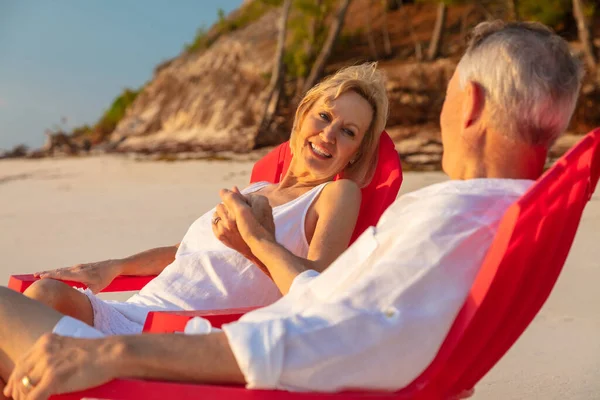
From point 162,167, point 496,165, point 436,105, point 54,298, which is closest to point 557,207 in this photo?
point 496,165

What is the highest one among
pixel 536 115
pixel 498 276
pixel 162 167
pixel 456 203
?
pixel 536 115

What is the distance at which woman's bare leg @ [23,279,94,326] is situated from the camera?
2.42 metres

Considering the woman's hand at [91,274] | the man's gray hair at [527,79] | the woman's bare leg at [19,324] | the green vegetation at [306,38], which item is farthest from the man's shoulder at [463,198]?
the green vegetation at [306,38]

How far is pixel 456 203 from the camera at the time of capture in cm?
168

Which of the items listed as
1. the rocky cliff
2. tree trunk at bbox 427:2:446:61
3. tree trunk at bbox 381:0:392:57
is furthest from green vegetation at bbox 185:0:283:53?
tree trunk at bbox 427:2:446:61

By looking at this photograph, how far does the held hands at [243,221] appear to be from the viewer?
7.44 ft

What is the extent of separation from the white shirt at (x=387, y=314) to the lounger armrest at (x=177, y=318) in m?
0.60

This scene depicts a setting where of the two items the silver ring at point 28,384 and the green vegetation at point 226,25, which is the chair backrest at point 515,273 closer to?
the silver ring at point 28,384

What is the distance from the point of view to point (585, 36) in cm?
1192

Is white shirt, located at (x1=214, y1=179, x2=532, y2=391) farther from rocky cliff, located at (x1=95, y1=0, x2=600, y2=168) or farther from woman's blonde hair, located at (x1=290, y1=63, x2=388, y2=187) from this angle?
rocky cliff, located at (x1=95, y1=0, x2=600, y2=168)

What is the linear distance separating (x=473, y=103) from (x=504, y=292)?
39 cm

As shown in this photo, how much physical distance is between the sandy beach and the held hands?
1.39m

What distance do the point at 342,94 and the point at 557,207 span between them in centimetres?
151

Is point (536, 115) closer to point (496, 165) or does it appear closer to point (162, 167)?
point (496, 165)
